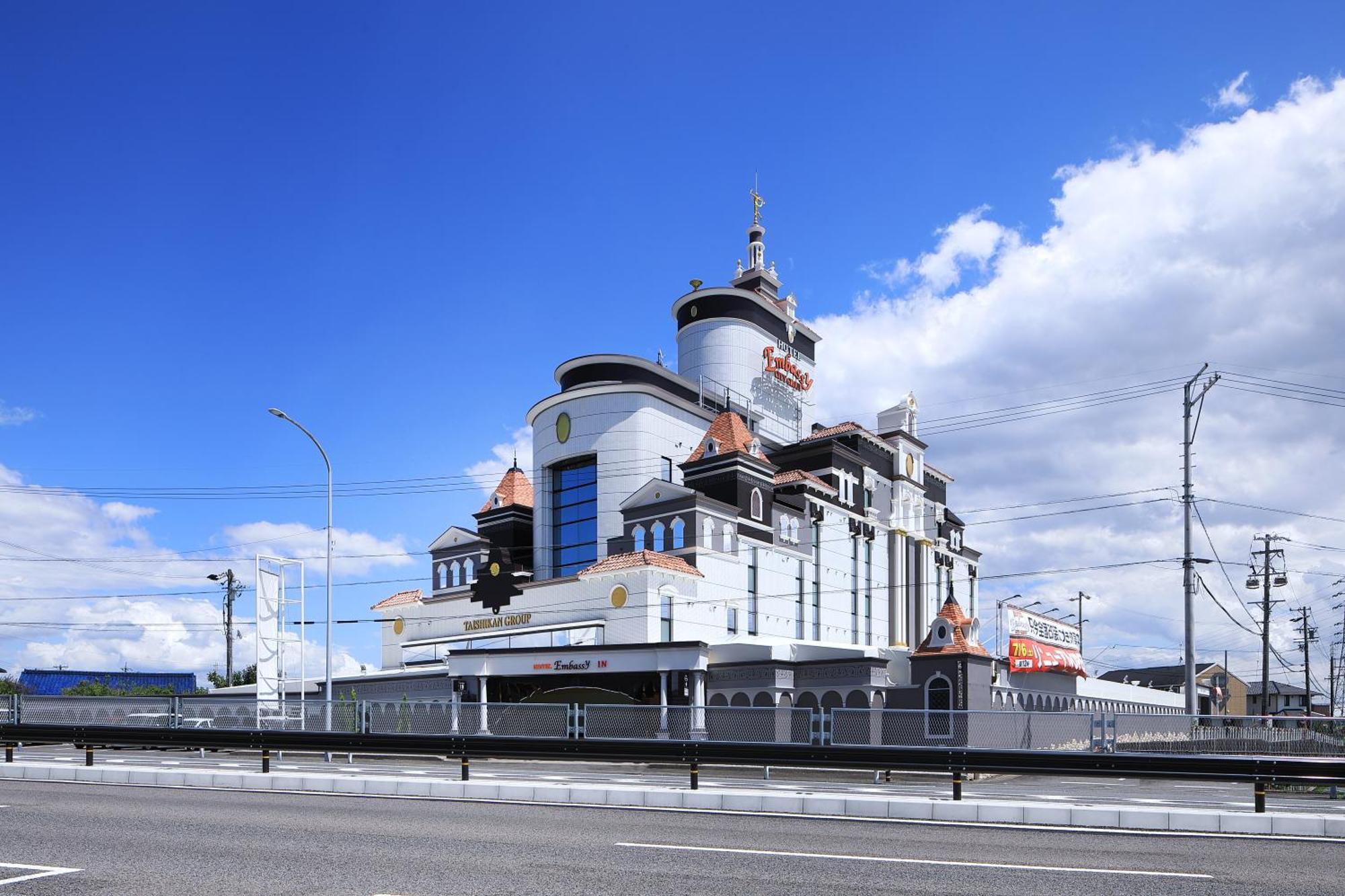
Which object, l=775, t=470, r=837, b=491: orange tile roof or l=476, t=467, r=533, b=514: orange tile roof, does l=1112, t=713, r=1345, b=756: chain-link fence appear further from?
l=476, t=467, r=533, b=514: orange tile roof

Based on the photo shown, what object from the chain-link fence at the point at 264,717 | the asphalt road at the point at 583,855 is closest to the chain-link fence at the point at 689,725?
the chain-link fence at the point at 264,717

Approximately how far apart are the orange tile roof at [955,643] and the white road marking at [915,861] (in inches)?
1208

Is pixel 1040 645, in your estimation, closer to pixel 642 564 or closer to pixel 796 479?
pixel 796 479

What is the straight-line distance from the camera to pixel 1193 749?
101 feet

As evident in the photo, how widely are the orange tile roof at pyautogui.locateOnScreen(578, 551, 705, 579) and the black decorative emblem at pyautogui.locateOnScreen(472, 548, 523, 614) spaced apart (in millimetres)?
7878

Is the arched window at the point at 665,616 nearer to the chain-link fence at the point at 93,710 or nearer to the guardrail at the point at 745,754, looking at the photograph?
the chain-link fence at the point at 93,710

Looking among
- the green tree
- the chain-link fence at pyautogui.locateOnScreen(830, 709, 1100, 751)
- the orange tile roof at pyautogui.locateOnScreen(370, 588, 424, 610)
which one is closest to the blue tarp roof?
the green tree

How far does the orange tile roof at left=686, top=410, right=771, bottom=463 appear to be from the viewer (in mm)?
55031

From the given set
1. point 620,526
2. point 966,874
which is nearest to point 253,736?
point 966,874

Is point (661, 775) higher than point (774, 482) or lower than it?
lower

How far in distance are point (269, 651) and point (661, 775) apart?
21.0 meters

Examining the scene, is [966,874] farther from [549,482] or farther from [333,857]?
[549,482]

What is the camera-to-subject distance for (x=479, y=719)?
36.9 m

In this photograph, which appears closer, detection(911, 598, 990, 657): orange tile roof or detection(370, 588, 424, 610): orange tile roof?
detection(911, 598, 990, 657): orange tile roof
